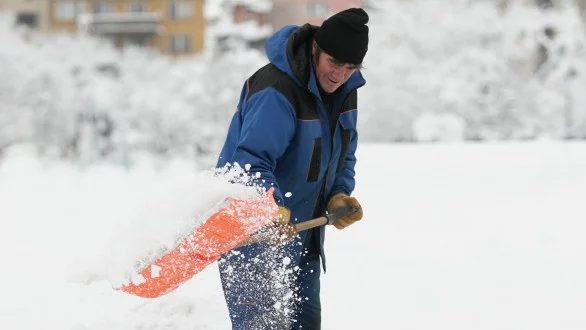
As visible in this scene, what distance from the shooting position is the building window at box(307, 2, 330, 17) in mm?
39312

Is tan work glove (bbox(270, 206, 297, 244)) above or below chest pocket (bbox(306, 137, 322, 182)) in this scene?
below

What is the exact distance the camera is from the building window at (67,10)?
138 feet

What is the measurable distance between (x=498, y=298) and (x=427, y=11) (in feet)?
48.3

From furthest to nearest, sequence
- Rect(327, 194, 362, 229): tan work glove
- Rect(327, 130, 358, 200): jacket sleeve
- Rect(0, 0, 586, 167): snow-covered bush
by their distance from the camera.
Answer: Rect(0, 0, 586, 167): snow-covered bush
Rect(327, 130, 358, 200): jacket sleeve
Rect(327, 194, 362, 229): tan work glove

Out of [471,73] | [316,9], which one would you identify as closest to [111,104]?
[471,73]

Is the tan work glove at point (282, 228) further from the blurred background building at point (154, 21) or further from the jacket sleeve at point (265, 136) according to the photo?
the blurred background building at point (154, 21)

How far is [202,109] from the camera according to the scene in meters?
25.7

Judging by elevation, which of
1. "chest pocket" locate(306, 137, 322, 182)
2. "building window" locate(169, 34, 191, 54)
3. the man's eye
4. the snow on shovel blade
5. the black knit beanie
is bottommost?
"building window" locate(169, 34, 191, 54)

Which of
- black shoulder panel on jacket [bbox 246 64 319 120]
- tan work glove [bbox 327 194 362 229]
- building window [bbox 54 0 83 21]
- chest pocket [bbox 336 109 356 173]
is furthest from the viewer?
building window [bbox 54 0 83 21]

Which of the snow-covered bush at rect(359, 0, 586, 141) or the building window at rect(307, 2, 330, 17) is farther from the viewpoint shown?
the building window at rect(307, 2, 330, 17)

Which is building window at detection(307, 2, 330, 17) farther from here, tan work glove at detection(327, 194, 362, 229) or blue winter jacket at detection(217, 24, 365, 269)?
blue winter jacket at detection(217, 24, 365, 269)

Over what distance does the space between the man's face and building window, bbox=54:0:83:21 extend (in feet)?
137

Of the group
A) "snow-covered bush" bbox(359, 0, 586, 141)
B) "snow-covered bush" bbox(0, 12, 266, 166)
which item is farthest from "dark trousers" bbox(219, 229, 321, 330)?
"snow-covered bush" bbox(0, 12, 266, 166)

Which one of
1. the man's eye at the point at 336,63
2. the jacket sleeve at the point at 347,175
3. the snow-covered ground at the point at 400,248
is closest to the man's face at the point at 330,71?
the man's eye at the point at 336,63
